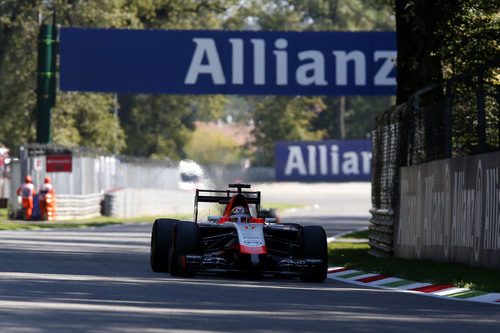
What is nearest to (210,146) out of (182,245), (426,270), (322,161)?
(322,161)

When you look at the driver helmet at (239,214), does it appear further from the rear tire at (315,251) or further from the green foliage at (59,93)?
the green foliage at (59,93)

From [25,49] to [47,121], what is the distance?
63.3 feet

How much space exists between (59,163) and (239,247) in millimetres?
23937

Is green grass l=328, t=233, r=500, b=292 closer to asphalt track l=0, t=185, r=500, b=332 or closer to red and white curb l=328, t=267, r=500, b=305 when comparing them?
red and white curb l=328, t=267, r=500, b=305

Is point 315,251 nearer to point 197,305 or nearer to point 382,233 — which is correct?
point 197,305

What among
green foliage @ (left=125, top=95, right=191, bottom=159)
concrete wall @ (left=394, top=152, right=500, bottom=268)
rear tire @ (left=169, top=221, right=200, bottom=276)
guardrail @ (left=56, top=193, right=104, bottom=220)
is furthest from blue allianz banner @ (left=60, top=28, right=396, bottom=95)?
green foliage @ (left=125, top=95, right=191, bottom=159)

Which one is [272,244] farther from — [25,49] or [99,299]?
[25,49]

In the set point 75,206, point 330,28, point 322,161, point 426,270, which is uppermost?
point 330,28

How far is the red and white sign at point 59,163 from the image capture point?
36.7m

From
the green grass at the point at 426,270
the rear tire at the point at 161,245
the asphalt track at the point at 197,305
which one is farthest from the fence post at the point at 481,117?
the rear tire at the point at 161,245

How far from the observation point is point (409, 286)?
46.2 ft

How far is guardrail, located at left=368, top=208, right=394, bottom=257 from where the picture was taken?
19.4 meters

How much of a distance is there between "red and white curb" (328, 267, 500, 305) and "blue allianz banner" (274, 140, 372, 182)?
2118 inches

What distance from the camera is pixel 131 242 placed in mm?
24594
